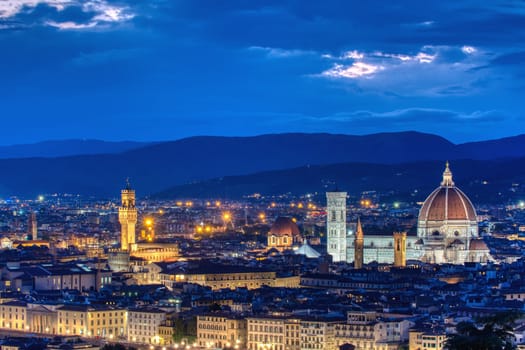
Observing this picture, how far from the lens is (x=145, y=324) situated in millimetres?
88000

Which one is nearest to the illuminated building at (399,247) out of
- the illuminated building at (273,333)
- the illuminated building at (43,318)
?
the illuminated building at (43,318)

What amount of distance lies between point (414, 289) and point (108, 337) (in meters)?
25.2

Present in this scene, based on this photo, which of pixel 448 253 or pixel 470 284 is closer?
pixel 470 284

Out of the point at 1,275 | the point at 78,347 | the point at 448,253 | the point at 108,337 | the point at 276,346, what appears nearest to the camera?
the point at 78,347

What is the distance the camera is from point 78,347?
74.1 m

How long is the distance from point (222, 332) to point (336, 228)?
61.8 m

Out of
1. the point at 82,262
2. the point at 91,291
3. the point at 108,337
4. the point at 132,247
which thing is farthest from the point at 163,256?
the point at 108,337

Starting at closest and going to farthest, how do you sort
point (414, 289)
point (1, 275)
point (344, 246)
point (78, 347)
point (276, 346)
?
point (78, 347) → point (276, 346) → point (414, 289) → point (1, 275) → point (344, 246)

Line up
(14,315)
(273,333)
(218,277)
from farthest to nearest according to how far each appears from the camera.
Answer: (218,277), (14,315), (273,333)

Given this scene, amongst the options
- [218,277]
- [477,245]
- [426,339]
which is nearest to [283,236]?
[477,245]

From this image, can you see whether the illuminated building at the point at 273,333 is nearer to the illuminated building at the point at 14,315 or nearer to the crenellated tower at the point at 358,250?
the illuminated building at the point at 14,315

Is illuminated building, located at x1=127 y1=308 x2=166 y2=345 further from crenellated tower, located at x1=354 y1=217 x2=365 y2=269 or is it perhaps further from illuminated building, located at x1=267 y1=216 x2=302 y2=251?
illuminated building, located at x1=267 y1=216 x2=302 y2=251

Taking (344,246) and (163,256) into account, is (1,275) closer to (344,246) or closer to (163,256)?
(163,256)

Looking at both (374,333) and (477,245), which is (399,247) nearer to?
(477,245)
